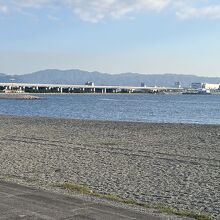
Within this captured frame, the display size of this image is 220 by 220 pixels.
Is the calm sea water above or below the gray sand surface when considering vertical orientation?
below

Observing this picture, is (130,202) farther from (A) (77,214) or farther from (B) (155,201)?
(A) (77,214)

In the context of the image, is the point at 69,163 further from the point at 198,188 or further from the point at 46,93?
the point at 46,93

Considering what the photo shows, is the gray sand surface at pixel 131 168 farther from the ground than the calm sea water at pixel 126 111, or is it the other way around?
the gray sand surface at pixel 131 168

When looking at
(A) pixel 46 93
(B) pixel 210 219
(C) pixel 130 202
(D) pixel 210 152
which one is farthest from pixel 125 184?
(A) pixel 46 93

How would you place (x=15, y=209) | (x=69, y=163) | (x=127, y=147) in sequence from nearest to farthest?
(x=15, y=209) → (x=69, y=163) → (x=127, y=147)

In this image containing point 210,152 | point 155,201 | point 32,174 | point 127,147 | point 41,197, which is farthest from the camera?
point 127,147

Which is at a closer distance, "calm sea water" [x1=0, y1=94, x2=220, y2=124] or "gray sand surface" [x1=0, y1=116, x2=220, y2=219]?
"gray sand surface" [x1=0, y1=116, x2=220, y2=219]

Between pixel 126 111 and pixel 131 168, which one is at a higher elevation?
pixel 131 168

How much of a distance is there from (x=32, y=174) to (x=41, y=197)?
3.93 meters

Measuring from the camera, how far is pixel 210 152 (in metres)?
18.9

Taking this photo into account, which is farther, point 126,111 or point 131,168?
point 126,111

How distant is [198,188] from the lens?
34.7ft

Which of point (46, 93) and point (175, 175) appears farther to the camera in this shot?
point (46, 93)

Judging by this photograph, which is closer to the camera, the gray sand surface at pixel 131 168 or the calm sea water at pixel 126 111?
the gray sand surface at pixel 131 168
